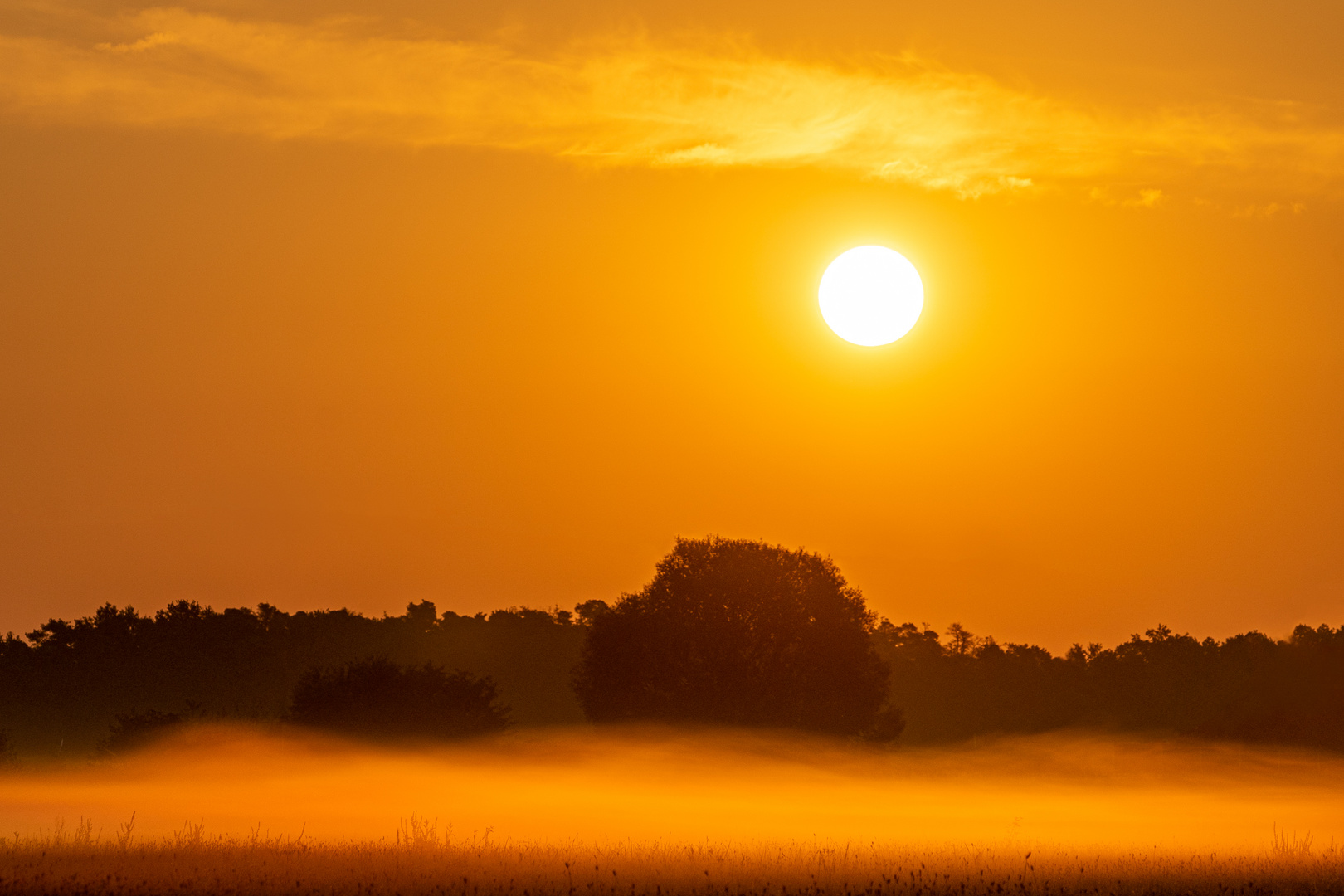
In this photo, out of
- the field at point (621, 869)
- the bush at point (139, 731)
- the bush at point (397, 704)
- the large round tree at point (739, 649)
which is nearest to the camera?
the field at point (621, 869)

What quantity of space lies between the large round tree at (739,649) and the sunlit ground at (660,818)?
3.17 meters

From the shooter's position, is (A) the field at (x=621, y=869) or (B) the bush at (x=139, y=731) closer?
(A) the field at (x=621, y=869)

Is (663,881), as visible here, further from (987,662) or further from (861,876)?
(987,662)

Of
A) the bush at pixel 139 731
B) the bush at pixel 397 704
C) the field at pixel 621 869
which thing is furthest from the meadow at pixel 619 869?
the bush at pixel 139 731

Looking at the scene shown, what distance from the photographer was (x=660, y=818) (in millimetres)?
53094

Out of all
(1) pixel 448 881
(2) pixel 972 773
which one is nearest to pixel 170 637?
(2) pixel 972 773

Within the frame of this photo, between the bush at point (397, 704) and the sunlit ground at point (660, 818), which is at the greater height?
the bush at point (397, 704)

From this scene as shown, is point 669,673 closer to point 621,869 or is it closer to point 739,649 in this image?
point 739,649

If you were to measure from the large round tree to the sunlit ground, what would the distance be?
10.4ft

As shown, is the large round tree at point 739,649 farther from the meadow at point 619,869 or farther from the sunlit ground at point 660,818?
the meadow at point 619,869

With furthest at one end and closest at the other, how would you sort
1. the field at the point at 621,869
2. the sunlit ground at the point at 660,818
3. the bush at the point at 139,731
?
the bush at the point at 139,731 < the sunlit ground at the point at 660,818 < the field at the point at 621,869

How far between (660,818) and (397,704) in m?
43.9

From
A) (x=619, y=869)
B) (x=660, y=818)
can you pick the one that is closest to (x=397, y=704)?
(x=660, y=818)

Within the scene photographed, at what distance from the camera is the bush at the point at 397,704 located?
92875 mm
